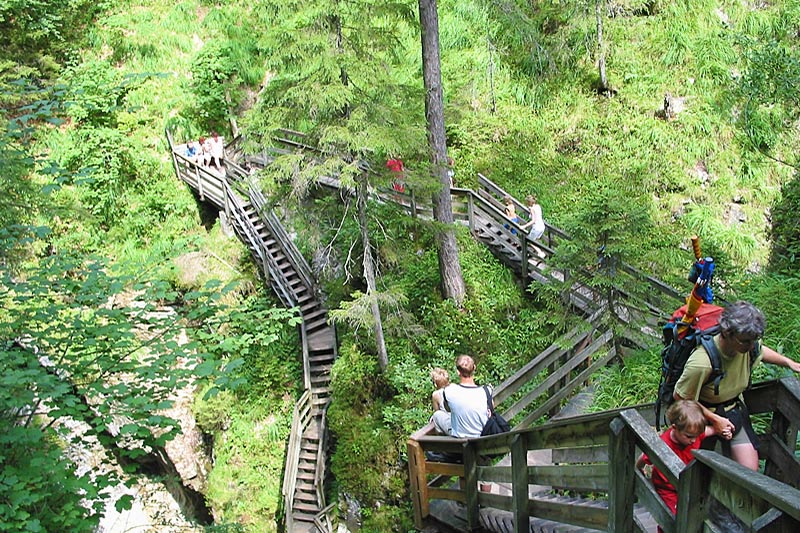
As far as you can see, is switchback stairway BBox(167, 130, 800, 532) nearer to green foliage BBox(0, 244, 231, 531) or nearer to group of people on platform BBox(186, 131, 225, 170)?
green foliage BBox(0, 244, 231, 531)

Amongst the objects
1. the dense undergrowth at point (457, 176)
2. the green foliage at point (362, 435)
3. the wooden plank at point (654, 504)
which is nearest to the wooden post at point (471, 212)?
the dense undergrowth at point (457, 176)

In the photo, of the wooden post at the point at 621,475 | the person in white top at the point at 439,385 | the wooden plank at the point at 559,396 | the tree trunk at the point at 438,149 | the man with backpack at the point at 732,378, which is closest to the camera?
the wooden post at the point at 621,475

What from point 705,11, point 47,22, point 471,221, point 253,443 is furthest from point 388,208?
point 47,22

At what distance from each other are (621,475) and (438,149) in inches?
338

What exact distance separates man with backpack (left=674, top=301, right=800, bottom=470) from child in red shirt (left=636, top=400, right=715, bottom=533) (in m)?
0.10

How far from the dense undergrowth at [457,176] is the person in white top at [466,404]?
2.47m

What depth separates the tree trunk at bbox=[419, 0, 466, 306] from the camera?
10.5m

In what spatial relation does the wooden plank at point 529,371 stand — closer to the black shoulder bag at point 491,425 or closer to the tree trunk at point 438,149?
the black shoulder bag at point 491,425

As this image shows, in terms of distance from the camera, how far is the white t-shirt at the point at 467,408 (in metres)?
5.74

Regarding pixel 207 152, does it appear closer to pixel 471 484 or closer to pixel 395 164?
pixel 395 164

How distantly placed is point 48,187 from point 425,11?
281 inches

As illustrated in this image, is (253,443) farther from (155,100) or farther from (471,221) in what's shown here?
(155,100)

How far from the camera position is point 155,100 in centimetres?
2181

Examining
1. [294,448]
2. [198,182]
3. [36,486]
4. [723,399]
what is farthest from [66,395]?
[198,182]
